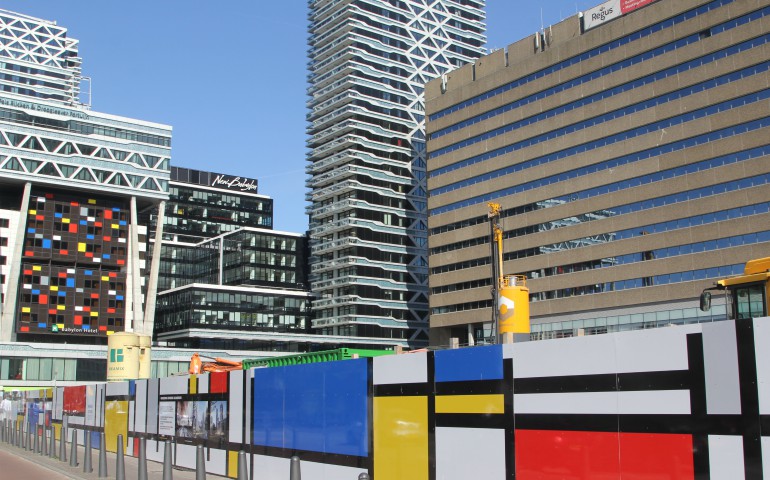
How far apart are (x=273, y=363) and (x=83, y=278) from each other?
334 ft

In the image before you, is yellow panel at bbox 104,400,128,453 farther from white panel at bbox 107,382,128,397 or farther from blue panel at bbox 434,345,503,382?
blue panel at bbox 434,345,503,382

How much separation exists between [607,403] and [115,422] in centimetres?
2398

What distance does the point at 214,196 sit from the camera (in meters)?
169

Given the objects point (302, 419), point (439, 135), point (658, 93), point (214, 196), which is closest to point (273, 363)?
point (302, 419)

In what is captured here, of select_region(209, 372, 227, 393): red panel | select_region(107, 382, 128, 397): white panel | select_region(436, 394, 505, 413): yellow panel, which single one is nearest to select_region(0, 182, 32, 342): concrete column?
select_region(107, 382, 128, 397): white panel

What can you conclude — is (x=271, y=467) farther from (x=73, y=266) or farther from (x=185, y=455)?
(x=73, y=266)

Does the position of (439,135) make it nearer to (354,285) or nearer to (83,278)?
(354,285)

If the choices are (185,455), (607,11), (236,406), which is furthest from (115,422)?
(607,11)

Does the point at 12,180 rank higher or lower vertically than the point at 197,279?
higher

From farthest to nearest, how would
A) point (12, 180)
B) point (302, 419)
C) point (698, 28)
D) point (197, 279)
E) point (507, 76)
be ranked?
point (197, 279), point (12, 180), point (507, 76), point (698, 28), point (302, 419)

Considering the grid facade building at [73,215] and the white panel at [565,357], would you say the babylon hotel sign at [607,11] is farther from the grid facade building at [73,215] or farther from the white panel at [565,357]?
the white panel at [565,357]

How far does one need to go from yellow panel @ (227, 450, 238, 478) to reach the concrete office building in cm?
4931

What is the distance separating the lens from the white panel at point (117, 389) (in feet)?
95.3

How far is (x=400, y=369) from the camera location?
14.6 meters
